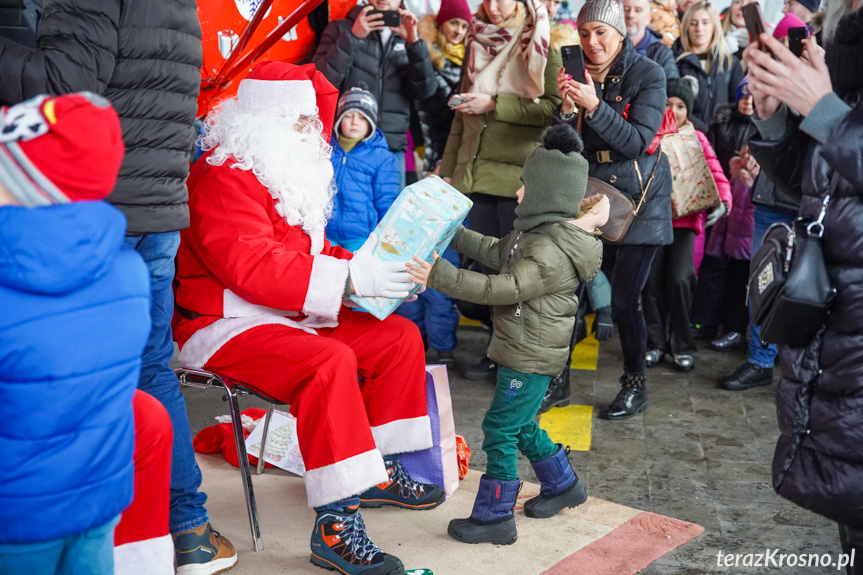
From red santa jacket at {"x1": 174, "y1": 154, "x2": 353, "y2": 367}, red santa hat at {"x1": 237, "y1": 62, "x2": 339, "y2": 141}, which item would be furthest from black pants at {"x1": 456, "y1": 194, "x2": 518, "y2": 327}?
red santa jacket at {"x1": 174, "y1": 154, "x2": 353, "y2": 367}

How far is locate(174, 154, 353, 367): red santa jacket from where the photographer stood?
2.74m

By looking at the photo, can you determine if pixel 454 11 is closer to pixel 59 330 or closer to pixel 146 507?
pixel 146 507

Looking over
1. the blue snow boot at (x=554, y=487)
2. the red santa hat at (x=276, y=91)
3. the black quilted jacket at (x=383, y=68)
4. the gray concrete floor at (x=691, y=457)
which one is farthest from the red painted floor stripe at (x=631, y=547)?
the black quilted jacket at (x=383, y=68)

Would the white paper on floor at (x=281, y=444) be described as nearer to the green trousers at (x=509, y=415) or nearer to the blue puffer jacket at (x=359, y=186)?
the green trousers at (x=509, y=415)

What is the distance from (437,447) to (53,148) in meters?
2.00

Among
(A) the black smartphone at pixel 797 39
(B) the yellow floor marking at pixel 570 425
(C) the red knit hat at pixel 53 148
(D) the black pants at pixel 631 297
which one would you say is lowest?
(B) the yellow floor marking at pixel 570 425

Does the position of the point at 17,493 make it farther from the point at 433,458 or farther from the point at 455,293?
the point at 433,458

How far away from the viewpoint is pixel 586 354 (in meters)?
5.35

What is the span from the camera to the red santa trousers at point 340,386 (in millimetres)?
2621

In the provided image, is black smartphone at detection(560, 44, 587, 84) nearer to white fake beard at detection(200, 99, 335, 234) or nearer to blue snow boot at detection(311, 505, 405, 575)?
white fake beard at detection(200, 99, 335, 234)

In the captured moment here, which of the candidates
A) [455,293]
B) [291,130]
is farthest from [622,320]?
[291,130]

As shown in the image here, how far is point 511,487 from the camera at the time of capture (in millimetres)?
2943

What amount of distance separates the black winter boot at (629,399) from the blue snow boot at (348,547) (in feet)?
6.06

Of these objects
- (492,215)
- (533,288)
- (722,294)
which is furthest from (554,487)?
(722,294)
